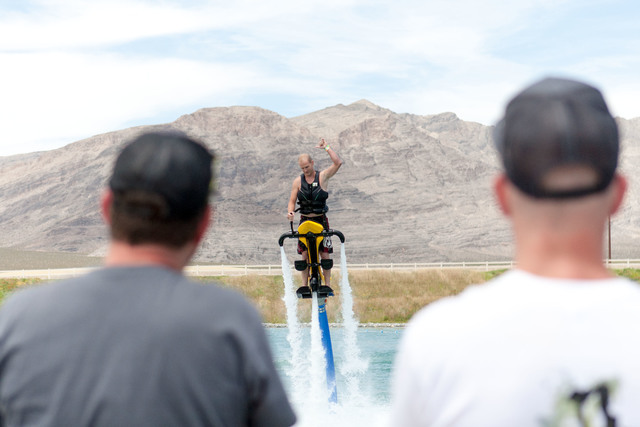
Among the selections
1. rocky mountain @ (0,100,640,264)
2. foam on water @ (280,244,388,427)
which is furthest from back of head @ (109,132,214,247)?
rocky mountain @ (0,100,640,264)

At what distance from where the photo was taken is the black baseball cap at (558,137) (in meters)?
1.91

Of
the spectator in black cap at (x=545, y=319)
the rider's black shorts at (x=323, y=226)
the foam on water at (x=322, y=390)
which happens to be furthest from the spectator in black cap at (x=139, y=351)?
the rider's black shorts at (x=323, y=226)

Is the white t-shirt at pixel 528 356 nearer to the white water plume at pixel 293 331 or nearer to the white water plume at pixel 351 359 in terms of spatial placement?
the white water plume at pixel 293 331

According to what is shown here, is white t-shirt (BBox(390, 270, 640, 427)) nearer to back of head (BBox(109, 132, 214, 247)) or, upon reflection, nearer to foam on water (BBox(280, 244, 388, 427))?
back of head (BBox(109, 132, 214, 247))

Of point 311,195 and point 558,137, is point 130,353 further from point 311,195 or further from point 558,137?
point 311,195

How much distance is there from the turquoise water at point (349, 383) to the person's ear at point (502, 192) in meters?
7.89

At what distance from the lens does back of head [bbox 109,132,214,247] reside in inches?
86.7

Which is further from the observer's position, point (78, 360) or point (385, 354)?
point (385, 354)

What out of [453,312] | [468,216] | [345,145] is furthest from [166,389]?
[345,145]

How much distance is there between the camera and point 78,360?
2.05 m

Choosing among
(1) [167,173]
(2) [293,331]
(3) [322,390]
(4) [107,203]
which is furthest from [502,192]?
(2) [293,331]

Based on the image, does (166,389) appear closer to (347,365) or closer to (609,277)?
(609,277)

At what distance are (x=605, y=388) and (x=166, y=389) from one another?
3.93 feet

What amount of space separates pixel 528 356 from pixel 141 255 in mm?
1172
